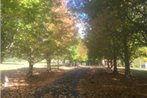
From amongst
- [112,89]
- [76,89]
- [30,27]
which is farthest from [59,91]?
[30,27]

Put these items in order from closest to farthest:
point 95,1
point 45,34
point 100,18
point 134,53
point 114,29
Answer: point 95,1, point 100,18, point 114,29, point 45,34, point 134,53

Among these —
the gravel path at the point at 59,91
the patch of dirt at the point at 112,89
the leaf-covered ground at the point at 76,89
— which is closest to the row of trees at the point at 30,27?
the leaf-covered ground at the point at 76,89

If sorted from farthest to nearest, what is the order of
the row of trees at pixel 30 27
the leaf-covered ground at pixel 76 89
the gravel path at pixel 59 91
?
the row of trees at pixel 30 27
the leaf-covered ground at pixel 76 89
the gravel path at pixel 59 91

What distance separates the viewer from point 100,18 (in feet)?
78.6

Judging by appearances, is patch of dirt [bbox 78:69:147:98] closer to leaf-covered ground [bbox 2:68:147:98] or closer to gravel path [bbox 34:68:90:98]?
leaf-covered ground [bbox 2:68:147:98]

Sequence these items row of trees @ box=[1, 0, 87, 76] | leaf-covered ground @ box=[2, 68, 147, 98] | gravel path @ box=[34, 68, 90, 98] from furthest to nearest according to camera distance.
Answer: row of trees @ box=[1, 0, 87, 76]
leaf-covered ground @ box=[2, 68, 147, 98]
gravel path @ box=[34, 68, 90, 98]

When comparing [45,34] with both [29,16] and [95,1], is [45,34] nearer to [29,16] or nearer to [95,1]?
[29,16]

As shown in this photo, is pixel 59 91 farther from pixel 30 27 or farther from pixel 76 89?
pixel 30 27

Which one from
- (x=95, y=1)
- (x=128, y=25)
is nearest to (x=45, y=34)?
(x=128, y=25)

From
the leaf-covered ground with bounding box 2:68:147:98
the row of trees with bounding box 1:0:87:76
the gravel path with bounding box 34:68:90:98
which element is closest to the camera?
the gravel path with bounding box 34:68:90:98

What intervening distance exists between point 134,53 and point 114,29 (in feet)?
75.8

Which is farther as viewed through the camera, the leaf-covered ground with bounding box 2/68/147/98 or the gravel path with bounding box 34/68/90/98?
the leaf-covered ground with bounding box 2/68/147/98

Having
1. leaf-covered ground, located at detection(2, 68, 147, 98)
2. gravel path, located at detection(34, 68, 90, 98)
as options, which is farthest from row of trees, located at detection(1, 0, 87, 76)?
gravel path, located at detection(34, 68, 90, 98)

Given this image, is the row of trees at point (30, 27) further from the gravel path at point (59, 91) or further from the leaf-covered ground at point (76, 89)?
the gravel path at point (59, 91)
